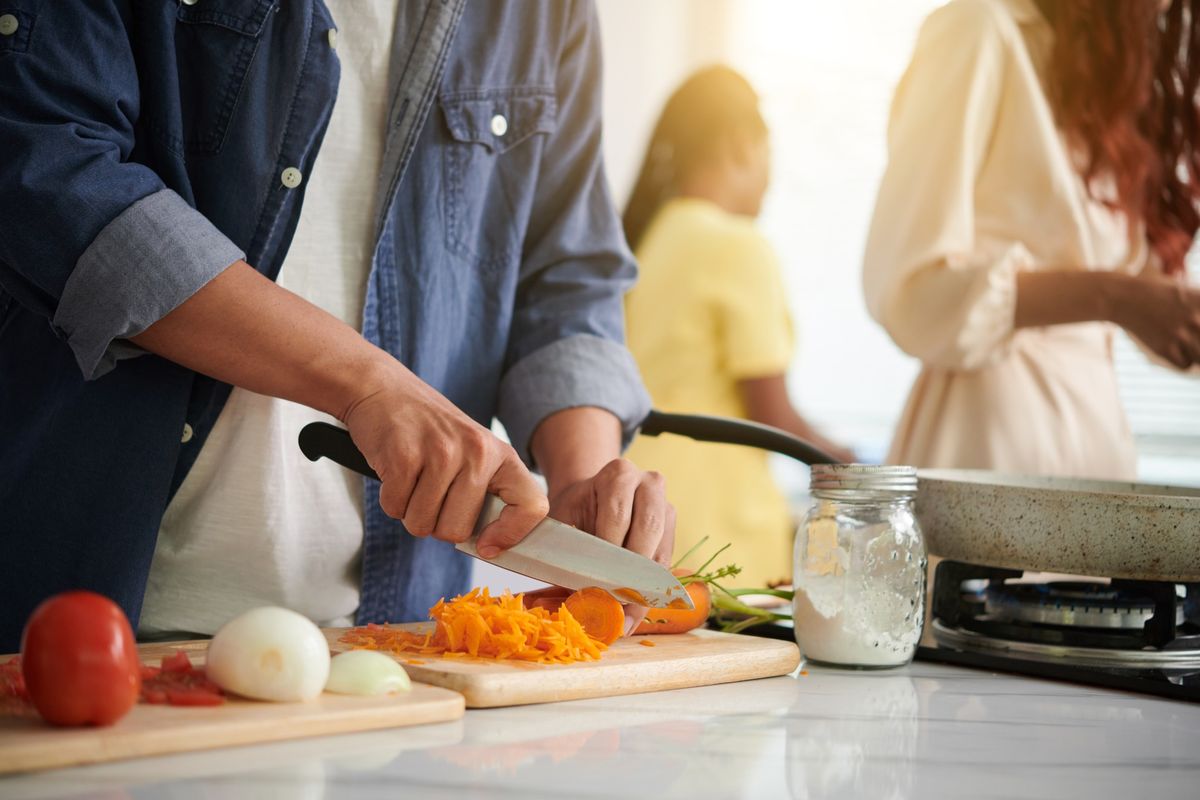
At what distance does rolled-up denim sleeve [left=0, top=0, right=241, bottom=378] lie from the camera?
929 mm

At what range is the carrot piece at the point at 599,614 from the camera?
981mm

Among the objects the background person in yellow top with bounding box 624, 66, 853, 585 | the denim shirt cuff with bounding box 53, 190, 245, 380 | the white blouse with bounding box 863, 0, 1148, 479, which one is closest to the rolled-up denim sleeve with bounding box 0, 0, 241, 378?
the denim shirt cuff with bounding box 53, 190, 245, 380

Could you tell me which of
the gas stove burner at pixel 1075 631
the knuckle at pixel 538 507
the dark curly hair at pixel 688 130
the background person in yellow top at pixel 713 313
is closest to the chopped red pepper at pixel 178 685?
the knuckle at pixel 538 507

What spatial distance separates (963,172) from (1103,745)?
47.4 inches

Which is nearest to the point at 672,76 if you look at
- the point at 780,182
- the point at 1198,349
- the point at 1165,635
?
the point at 780,182

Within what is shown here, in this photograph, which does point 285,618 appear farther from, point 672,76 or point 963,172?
point 672,76

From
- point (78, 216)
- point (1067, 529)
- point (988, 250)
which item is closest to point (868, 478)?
point (1067, 529)

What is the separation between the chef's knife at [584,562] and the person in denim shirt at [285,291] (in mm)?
21

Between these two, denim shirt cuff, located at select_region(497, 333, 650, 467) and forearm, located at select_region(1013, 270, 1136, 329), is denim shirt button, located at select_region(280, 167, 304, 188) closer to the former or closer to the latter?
denim shirt cuff, located at select_region(497, 333, 650, 467)

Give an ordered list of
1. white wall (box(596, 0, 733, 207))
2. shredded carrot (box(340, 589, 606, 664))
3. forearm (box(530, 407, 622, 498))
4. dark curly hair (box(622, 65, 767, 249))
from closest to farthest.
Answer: shredded carrot (box(340, 589, 606, 664)), forearm (box(530, 407, 622, 498)), dark curly hair (box(622, 65, 767, 249)), white wall (box(596, 0, 733, 207))

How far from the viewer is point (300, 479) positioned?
46.0 inches

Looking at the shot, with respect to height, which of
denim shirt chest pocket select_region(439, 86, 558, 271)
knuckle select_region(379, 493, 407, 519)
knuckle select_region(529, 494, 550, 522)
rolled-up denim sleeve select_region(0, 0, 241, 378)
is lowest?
knuckle select_region(379, 493, 407, 519)

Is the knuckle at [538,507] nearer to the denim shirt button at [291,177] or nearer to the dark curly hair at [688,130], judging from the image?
the denim shirt button at [291,177]

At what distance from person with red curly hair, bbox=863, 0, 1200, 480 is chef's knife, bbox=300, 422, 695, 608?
101cm
